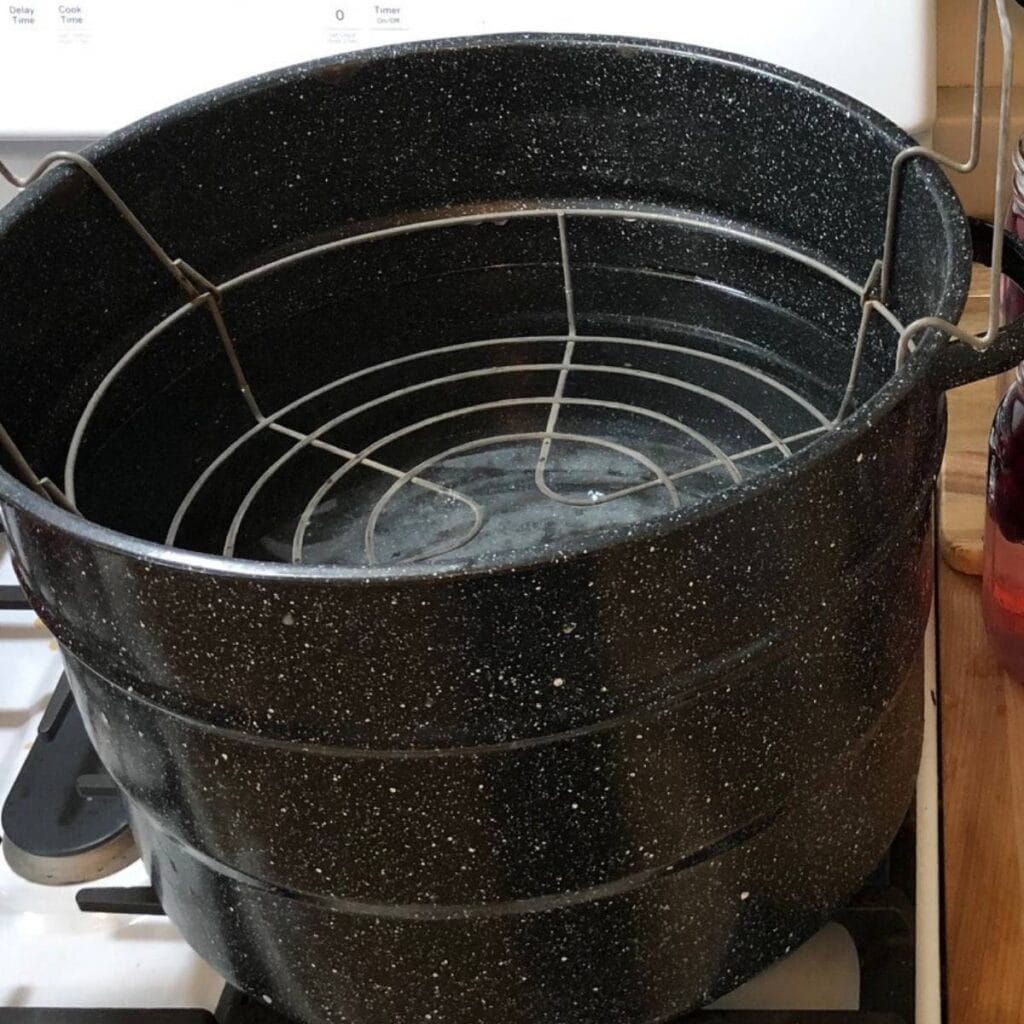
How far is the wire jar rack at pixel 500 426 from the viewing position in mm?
528

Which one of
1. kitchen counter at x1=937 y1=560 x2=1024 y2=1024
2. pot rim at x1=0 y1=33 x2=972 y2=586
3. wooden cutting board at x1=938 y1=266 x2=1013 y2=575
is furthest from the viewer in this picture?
wooden cutting board at x1=938 y1=266 x2=1013 y2=575

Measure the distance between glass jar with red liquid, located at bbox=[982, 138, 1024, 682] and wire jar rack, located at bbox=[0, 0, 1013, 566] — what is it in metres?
0.08

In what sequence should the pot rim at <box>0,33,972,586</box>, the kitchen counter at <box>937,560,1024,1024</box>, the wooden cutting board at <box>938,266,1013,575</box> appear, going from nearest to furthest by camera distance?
the pot rim at <box>0,33,972,586</box> → the kitchen counter at <box>937,560,1024,1024</box> → the wooden cutting board at <box>938,266,1013,575</box>

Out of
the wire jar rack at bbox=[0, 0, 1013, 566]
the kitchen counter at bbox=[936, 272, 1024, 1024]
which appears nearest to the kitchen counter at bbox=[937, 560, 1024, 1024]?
the kitchen counter at bbox=[936, 272, 1024, 1024]

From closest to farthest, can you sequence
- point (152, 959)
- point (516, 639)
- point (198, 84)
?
point (516, 639)
point (152, 959)
point (198, 84)

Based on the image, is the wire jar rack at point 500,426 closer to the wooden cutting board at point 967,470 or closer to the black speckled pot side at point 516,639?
the black speckled pot side at point 516,639

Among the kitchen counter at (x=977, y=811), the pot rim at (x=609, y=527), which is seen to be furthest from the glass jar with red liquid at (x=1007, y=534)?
the pot rim at (x=609, y=527)

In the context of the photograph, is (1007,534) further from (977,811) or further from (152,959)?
(152,959)

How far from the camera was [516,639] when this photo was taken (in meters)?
0.32

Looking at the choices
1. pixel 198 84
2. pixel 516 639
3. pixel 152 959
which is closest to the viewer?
pixel 516 639

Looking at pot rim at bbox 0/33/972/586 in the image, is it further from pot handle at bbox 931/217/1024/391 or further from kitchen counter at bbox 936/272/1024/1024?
kitchen counter at bbox 936/272/1024/1024

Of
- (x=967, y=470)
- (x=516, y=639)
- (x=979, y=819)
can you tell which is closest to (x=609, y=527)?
(x=516, y=639)

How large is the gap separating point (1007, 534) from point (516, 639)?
311mm

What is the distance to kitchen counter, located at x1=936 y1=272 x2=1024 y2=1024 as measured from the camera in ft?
1.53
